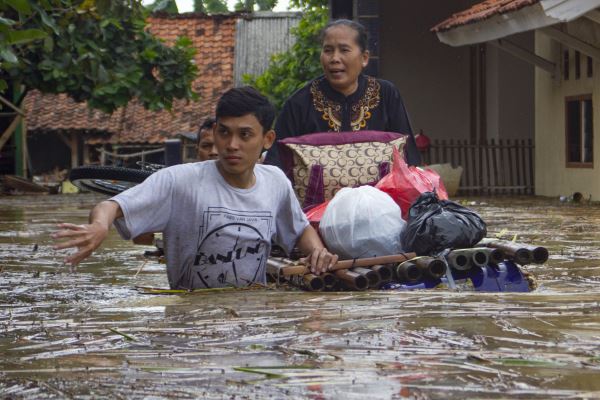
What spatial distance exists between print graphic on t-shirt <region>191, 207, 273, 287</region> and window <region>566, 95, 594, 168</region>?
1367cm

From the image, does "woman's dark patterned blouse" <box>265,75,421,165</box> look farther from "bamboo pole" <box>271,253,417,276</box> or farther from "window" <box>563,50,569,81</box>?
"window" <box>563,50,569,81</box>

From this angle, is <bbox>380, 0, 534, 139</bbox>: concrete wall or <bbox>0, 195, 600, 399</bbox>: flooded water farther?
<bbox>380, 0, 534, 139</bbox>: concrete wall

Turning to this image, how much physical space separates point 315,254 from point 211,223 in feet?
1.75

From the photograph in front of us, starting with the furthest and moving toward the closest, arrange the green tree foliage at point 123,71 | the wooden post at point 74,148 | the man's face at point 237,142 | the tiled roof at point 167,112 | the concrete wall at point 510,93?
the wooden post at point 74,148, the tiled roof at point 167,112, the concrete wall at point 510,93, the green tree foliage at point 123,71, the man's face at point 237,142

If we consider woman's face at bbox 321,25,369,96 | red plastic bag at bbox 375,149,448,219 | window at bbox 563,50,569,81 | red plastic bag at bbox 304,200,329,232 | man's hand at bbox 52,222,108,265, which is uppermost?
window at bbox 563,50,569,81

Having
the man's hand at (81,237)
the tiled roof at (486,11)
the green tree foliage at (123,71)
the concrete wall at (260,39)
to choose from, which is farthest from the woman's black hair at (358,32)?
the concrete wall at (260,39)

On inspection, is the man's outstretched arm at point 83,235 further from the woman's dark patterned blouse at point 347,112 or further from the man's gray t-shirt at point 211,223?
the woman's dark patterned blouse at point 347,112

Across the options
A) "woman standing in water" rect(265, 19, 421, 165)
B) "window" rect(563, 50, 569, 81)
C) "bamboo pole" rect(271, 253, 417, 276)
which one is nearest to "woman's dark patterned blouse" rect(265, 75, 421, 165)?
"woman standing in water" rect(265, 19, 421, 165)

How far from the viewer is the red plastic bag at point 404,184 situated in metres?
6.66

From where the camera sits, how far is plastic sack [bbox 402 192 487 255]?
6062 mm

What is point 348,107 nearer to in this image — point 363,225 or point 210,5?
point 363,225

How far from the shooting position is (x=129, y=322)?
4.77 meters

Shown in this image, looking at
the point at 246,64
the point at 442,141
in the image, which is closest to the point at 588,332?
the point at 442,141

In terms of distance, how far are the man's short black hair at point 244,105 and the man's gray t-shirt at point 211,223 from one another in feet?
0.94
